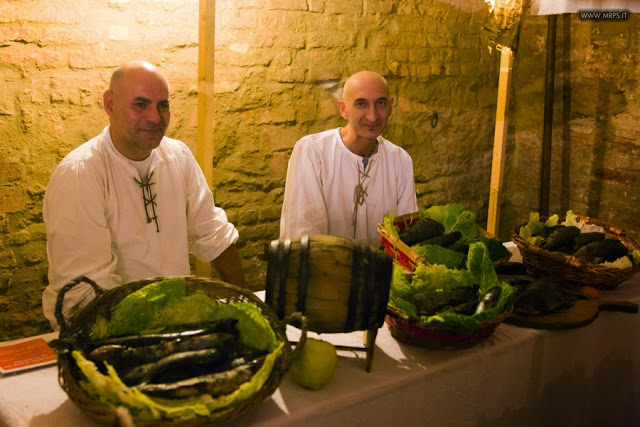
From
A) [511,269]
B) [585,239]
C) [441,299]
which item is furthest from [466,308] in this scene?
[585,239]

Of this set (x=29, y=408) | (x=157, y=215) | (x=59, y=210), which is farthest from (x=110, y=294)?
(x=157, y=215)

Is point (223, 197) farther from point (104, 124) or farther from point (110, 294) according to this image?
point (110, 294)

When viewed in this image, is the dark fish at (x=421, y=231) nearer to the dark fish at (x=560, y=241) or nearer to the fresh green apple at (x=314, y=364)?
the dark fish at (x=560, y=241)

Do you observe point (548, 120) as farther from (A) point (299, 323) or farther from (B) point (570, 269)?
(A) point (299, 323)

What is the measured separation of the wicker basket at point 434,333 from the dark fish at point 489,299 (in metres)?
0.05

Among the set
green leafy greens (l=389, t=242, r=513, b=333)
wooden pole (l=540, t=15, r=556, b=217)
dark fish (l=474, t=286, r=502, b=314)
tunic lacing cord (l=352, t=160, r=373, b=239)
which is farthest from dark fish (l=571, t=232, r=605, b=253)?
wooden pole (l=540, t=15, r=556, b=217)

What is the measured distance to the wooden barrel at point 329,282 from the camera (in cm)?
211

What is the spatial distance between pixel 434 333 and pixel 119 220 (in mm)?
1603

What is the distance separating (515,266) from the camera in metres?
3.24

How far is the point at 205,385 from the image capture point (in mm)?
1741

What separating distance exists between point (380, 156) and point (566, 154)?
2583 mm

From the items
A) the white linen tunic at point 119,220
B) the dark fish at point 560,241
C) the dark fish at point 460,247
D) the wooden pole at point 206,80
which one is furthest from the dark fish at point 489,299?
the wooden pole at point 206,80

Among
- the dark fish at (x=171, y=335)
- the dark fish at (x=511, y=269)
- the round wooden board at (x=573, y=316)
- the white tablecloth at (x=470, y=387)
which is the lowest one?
the white tablecloth at (x=470, y=387)

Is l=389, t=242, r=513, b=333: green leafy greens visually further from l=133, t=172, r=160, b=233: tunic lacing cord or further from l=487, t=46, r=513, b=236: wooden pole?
l=487, t=46, r=513, b=236: wooden pole
